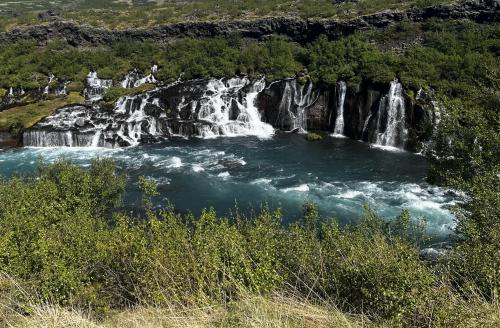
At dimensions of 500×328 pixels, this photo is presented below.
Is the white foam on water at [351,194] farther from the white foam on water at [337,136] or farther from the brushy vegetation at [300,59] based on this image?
the brushy vegetation at [300,59]

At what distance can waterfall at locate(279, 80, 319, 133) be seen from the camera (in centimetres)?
5894

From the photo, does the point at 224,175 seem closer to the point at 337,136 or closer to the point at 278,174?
the point at 278,174

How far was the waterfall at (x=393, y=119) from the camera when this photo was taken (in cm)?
5122

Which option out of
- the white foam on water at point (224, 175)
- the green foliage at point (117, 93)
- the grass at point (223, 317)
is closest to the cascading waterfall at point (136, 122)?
the green foliage at point (117, 93)

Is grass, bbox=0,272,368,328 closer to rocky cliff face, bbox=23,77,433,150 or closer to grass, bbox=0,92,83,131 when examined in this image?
rocky cliff face, bbox=23,77,433,150

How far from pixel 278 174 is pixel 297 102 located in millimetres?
19540

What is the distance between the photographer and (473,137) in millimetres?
19625

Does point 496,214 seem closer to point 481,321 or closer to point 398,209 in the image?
point 481,321

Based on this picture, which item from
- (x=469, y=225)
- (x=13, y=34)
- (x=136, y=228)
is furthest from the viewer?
(x=13, y=34)

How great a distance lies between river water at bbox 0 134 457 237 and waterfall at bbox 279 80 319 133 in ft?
10.6

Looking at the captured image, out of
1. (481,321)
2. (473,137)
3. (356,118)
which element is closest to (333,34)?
(356,118)

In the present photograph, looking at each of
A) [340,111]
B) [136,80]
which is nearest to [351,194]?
[340,111]

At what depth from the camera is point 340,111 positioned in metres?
57.1

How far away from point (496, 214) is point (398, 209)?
823 inches
